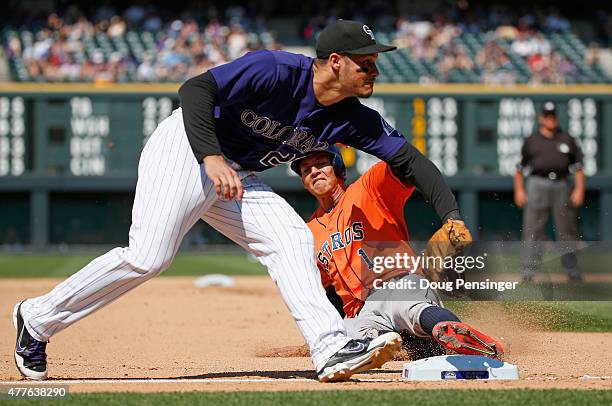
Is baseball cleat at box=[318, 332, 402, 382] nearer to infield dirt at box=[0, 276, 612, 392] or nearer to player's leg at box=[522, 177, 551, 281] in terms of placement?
infield dirt at box=[0, 276, 612, 392]

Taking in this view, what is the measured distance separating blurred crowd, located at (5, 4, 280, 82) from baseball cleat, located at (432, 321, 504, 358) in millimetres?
13395

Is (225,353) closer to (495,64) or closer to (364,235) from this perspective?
(364,235)

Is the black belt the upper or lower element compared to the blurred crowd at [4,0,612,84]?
lower

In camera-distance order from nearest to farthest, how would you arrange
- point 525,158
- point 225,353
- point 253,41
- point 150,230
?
point 150,230
point 225,353
point 525,158
point 253,41

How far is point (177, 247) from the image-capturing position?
4871 millimetres

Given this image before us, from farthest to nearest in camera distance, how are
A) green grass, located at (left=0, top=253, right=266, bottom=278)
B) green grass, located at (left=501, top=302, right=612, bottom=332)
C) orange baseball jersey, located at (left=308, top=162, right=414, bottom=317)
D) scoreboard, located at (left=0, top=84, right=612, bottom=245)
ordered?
scoreboard, located at (left=0, top=84, right=612, bottom=245) → green grass, located at (left=0, top=253, right=266, bottom=278) → orange baseball jersey, located at (left=308, top=162, right=414, bottom=317) → green grass, located at (left=501, top=302, right=612, bottom=332)

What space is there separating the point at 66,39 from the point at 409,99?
6.90 meters

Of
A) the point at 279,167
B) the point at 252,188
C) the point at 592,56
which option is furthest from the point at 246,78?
the point at 592,56

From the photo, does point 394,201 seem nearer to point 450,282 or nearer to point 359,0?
point 450,282

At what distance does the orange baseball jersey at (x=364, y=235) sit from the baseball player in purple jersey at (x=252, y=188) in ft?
2.24

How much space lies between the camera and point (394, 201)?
18.7ft

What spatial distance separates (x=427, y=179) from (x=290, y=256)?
74 cm

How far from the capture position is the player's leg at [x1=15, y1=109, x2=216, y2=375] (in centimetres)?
478

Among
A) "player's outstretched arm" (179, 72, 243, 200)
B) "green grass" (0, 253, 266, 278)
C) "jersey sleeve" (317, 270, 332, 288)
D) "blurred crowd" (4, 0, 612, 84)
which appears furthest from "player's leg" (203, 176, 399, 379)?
"blurred crowd" (4, 0, 612, 84)
